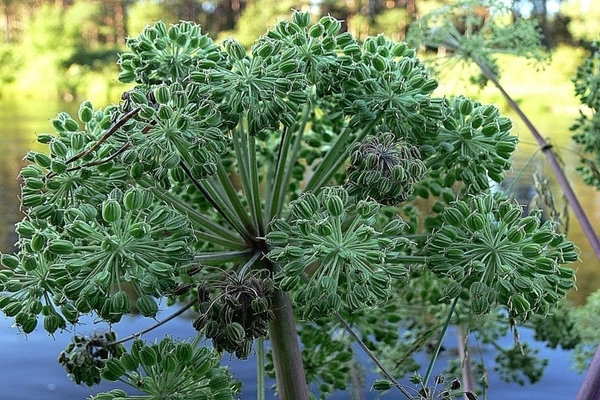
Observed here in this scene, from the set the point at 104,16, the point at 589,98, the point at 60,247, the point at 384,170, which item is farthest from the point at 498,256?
the point at 104,16

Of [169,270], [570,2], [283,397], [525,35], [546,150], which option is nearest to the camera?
[169,270]

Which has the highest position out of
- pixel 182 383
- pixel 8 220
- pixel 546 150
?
pixel 8 220

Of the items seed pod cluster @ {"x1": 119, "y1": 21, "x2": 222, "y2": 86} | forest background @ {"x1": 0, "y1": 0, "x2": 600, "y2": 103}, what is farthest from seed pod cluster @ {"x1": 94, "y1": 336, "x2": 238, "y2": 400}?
forest background @ {"x1": 0, "y1": 0, "x2": 600, "y2": 103}

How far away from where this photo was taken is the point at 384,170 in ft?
1.55

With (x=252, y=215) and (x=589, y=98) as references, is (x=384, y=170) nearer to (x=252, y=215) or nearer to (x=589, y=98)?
(x=252, y=215)

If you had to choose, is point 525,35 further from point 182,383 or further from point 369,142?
point 182,383

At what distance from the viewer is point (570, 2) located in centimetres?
678

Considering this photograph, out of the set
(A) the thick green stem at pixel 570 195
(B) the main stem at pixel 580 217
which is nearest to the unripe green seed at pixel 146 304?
(B) the main stem at pixel 580 217

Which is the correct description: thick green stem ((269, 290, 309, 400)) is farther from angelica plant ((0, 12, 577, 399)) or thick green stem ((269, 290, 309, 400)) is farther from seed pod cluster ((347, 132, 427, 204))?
seed pod cluster ((347, 132, 427, 204))

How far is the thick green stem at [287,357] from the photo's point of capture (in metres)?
0.55

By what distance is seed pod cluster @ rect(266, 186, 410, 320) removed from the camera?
435mm

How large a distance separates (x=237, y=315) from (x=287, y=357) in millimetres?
116

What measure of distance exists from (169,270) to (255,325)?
2.8 inches

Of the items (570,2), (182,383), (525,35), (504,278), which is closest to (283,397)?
(182,383)
